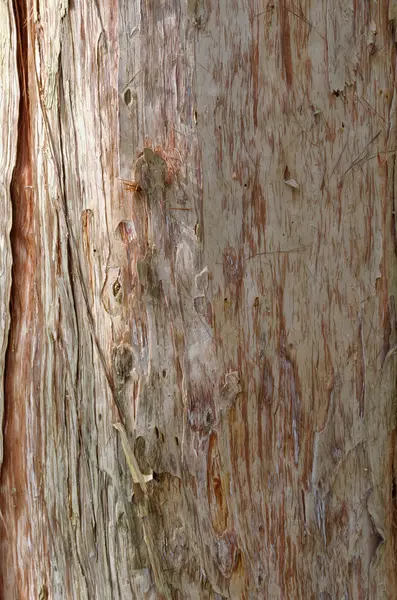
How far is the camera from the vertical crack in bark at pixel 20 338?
4.24 ft

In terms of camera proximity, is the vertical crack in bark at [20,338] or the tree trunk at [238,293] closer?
the tree trunk at [238,293]

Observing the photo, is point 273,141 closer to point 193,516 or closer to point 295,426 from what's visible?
point 295,426

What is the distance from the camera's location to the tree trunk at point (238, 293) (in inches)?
41.3

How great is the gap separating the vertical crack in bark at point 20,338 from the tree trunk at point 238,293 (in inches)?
6.7

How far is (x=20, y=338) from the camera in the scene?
1.32 m

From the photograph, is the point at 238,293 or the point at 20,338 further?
the point at 20,338

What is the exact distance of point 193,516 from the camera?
1071 millimetres

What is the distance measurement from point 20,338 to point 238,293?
50cm

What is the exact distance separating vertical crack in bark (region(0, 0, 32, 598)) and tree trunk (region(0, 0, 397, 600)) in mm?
171

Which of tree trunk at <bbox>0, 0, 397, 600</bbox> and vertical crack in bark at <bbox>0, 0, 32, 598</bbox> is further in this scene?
vertical crack in bark at <bbox>0, 0, 32, 598</bbox>

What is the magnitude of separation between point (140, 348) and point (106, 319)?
0.08 meters

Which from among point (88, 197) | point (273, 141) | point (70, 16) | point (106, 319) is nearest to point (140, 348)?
point (106, 319)

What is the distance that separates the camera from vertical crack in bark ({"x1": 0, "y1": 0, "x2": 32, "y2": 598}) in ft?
4.24

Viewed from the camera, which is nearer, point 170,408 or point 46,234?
point 170,408
